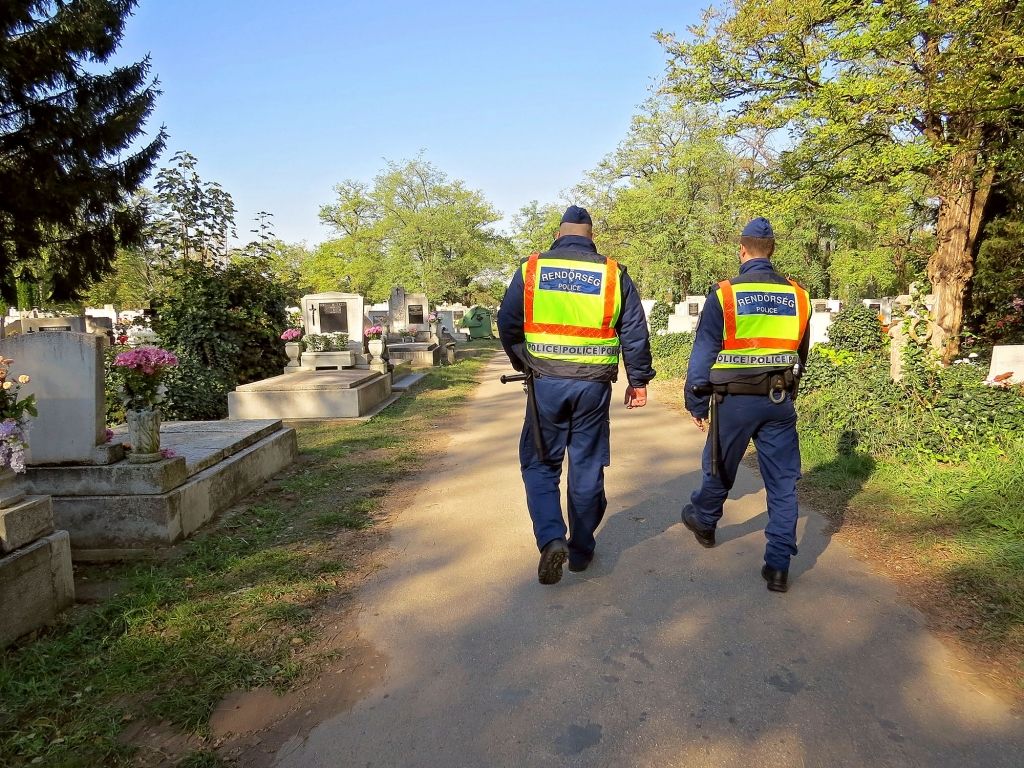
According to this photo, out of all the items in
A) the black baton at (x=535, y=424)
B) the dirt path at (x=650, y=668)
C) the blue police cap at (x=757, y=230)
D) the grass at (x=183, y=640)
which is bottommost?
the grass at (x=183, y=640)

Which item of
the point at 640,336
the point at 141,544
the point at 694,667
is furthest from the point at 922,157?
the point at 141,544

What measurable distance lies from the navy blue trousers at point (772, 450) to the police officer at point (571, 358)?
20.7 inches

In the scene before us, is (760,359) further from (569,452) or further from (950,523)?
(950,523)

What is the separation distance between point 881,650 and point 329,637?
2.42 m

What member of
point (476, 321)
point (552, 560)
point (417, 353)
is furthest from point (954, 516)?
point (476, 321)

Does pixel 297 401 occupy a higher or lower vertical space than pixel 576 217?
lower

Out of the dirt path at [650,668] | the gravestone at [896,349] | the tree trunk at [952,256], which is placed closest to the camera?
A: the dirt path at [650,668]

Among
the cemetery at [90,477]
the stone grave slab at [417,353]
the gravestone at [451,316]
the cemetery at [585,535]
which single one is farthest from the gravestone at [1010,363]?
the gravestone at [451,316]

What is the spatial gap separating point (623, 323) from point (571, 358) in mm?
362

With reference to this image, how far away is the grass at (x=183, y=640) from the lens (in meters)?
2.33

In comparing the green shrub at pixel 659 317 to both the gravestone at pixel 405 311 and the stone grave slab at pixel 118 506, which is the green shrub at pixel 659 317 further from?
the stone grave slab at pixel 118 506

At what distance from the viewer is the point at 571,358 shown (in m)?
3.34

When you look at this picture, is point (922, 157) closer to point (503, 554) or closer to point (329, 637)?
point (503, 554)

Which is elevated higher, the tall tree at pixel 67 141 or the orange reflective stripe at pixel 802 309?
the tall tree at pixel 67 141
